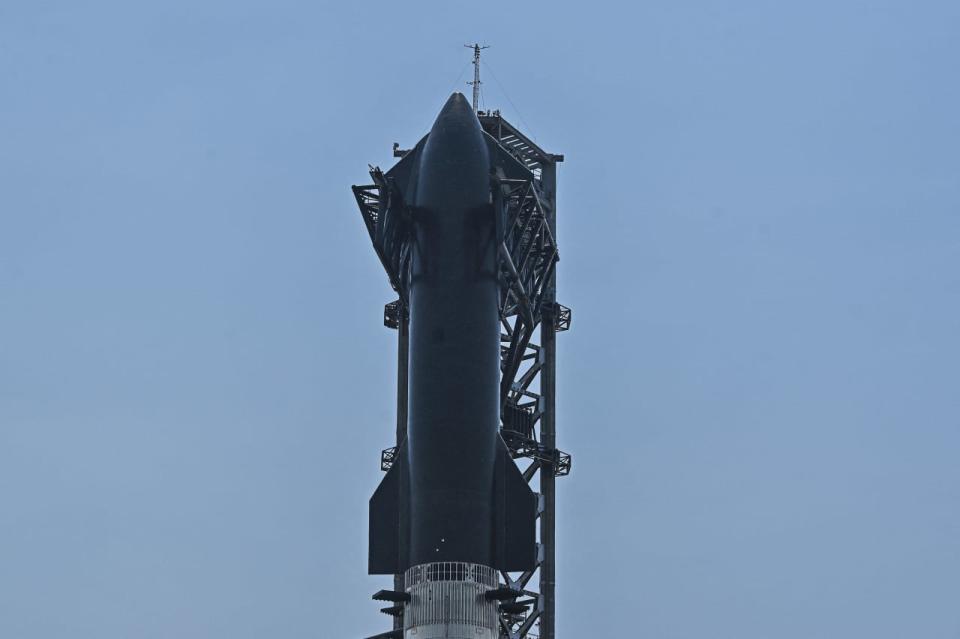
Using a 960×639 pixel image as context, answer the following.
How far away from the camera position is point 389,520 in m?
82.3

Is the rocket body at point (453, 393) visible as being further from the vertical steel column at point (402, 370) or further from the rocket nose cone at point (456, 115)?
the vertical steel column at point (402, 370)

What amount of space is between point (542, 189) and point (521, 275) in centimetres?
1871

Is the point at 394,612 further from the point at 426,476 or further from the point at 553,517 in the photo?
the point at 553,517

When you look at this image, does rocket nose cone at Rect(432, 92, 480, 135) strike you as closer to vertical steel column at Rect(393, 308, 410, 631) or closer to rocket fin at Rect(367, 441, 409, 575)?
rocket fin at Rect(367, 441, 409, 575)

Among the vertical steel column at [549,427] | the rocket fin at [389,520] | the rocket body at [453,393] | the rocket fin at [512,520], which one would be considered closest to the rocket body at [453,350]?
the rocket body at [453,393]

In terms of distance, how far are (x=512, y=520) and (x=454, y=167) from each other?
46.0ft

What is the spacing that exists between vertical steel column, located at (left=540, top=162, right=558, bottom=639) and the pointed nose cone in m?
16.1

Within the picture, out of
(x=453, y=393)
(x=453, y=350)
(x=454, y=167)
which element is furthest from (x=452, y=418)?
(x=454, y=167)

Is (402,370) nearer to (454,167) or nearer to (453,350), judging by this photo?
(454,167)

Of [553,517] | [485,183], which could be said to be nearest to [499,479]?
[485,183]

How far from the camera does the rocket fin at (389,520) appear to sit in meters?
81.0

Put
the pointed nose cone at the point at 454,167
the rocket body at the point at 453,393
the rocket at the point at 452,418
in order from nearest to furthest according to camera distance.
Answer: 1. the rocket at the point at 452,418
2. the rocket body at the point at 453,393
3. the pointed nose cone at the point at 454,167

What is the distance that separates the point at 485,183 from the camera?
83.2 metres

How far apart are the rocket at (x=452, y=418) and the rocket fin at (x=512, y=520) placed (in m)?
0.04
